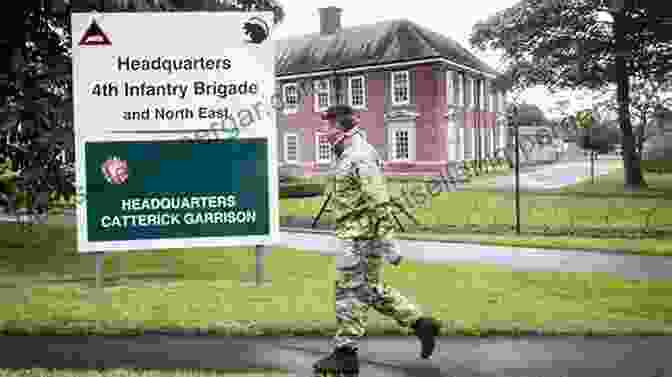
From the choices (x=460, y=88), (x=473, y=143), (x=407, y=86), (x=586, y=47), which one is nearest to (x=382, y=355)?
(x=586, y=47)

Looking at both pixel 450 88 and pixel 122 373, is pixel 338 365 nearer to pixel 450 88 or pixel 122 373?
pixel 122 373

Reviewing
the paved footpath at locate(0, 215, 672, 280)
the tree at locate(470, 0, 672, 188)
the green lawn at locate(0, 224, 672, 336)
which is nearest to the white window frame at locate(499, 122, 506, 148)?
the tree at locate(470, 0, 672, 188)

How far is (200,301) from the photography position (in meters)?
7.38

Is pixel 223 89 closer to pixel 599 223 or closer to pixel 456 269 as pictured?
pixel 456 269

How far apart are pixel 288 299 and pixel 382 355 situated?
7.65 ft

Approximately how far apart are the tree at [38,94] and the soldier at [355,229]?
268 inches

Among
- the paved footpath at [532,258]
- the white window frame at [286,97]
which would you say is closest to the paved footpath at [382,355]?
the paved footpath at [532,258]

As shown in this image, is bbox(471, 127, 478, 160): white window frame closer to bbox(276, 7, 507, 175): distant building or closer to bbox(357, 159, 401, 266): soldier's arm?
bbox(276, 7, 507, 175): distant building

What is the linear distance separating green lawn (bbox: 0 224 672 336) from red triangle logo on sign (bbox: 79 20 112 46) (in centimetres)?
294

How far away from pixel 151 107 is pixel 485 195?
18567 mm

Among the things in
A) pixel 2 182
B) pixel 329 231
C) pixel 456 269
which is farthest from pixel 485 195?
pixel 2 182

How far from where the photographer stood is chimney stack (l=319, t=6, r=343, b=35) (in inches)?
1738

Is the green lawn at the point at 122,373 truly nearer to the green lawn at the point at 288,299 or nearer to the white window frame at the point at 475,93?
the green lawn at the point at 288,299

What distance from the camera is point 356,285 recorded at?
495 centimetres
